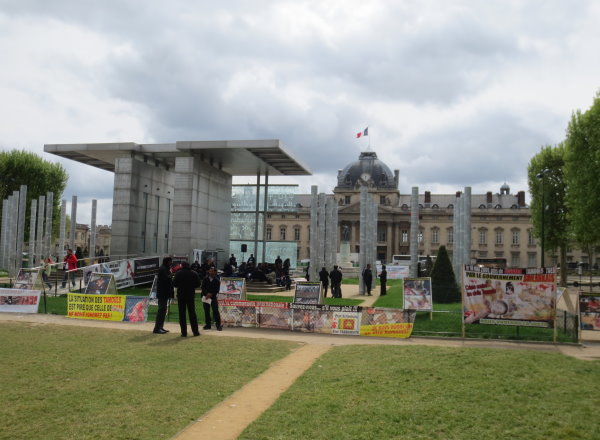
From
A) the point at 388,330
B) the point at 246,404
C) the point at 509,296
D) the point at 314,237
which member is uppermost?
the point at 314,237

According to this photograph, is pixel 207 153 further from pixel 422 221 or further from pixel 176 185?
pixel 422 221

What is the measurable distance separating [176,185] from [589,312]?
23896mm

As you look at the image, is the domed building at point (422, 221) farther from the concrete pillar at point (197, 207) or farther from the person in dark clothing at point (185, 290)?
the person in dark clothing at point (185, 290)

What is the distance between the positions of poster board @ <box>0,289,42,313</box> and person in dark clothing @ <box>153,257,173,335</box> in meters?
6.85

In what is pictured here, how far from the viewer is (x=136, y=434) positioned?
21.6 feet

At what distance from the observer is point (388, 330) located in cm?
1517

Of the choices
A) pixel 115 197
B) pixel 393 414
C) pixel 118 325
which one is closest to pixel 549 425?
pixel 393 414

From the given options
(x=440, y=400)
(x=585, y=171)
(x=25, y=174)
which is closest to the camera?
(x=440, y=400)

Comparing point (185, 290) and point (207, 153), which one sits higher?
point (207, 153)

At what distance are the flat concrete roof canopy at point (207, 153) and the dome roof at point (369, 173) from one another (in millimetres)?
77993

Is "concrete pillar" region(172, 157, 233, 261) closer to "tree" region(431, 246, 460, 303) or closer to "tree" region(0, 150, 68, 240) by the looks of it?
"tree" region(431, 246, 460, 303)

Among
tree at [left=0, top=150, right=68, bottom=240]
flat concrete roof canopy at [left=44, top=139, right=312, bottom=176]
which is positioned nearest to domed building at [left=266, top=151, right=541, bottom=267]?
tree at [left=0, top=150, right=68, bottom=240]

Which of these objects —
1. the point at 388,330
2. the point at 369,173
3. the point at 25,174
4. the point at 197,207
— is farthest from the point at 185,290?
the point at 369,173

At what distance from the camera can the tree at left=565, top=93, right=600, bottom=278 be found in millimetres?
32594
